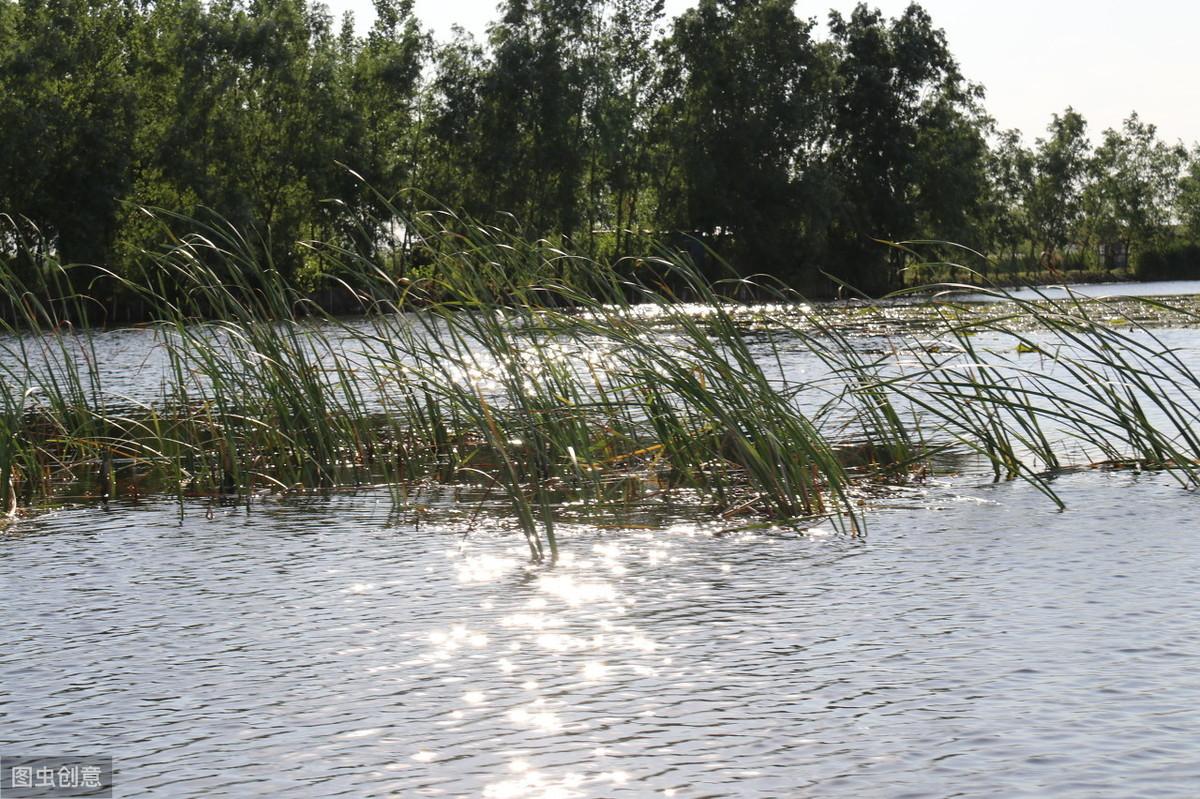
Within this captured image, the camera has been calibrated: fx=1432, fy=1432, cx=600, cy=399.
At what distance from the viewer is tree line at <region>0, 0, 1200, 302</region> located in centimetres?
4394

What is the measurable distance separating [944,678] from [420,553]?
10.2 ft

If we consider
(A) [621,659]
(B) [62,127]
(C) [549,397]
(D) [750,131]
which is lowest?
(A) [621,659]

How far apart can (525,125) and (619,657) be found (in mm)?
54376

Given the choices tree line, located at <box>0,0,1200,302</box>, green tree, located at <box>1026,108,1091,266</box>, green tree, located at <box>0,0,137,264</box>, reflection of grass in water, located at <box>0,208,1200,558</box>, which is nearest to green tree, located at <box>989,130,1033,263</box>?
green tree, located at <box>1026,108,1091,266</box>

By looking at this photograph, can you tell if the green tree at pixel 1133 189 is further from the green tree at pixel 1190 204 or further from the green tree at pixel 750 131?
the green tree at pixel 750 131

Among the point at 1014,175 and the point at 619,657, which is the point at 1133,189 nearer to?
the point at 1014,175

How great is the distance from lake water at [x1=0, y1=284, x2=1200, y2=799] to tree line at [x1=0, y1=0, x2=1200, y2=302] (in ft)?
122

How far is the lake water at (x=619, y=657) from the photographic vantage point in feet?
12.7

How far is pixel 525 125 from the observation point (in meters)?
57.9

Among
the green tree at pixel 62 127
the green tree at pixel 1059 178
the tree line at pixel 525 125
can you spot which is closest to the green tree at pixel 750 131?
the tree line at pixel 525 125

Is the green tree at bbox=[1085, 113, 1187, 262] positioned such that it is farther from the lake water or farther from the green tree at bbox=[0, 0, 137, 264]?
the lake water

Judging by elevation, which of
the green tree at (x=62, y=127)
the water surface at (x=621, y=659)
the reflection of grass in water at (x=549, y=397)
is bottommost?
the water surface at (x=621, y=659)

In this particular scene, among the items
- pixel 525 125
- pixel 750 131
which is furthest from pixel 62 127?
pixel 750 131

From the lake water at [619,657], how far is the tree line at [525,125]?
37.2m
